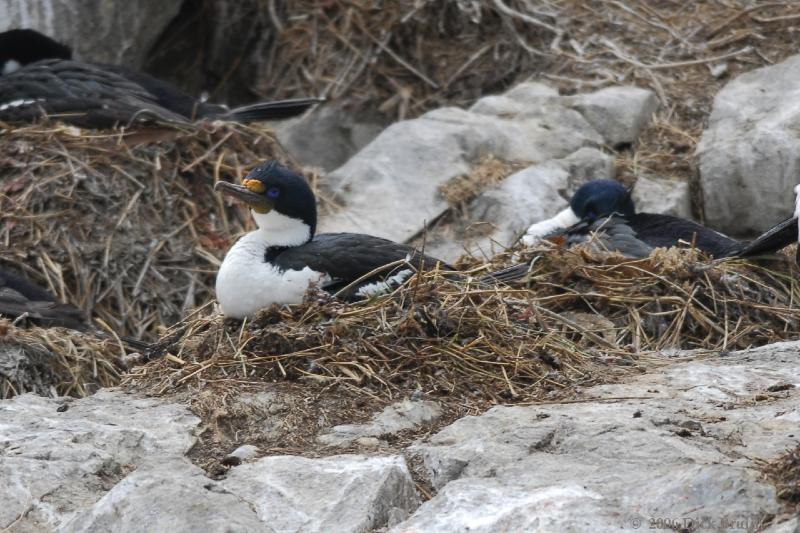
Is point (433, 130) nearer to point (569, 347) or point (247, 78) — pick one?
point (247, 78)

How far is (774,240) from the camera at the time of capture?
7.40 metres

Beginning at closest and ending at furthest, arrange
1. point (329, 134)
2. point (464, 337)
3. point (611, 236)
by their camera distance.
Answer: point (464, 337) < point (611, 236) < point (329, 134)

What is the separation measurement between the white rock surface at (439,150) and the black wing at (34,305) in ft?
6.54

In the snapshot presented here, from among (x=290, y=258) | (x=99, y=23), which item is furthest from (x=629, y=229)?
(x=99, y=23)

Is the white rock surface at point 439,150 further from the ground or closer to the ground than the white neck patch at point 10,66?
closer to the ground

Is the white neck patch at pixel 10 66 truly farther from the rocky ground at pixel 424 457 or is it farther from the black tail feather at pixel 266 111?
the rocky ground at pixel 424 457

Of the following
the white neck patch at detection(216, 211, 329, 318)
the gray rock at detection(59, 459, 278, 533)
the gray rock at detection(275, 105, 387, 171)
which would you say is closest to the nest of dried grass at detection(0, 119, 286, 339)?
the gray rock at detection(275, 105, 387, 171)

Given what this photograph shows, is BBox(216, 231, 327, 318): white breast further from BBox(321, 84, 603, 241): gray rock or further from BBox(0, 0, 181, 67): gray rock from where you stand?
BBox(0, 0, 181, 67): gray rock

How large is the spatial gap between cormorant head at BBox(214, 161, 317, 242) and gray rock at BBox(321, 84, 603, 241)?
2393 millimetres

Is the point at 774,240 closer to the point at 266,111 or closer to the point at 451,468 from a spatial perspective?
the point at 451,468

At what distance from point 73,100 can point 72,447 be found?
190 inches

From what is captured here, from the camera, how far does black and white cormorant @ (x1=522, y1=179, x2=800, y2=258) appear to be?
24.6 feet

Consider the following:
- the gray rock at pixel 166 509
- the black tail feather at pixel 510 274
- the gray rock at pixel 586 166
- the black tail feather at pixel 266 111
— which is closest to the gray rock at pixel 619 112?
the gray rock at pixel 586 166

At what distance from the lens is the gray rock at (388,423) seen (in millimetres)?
5105
